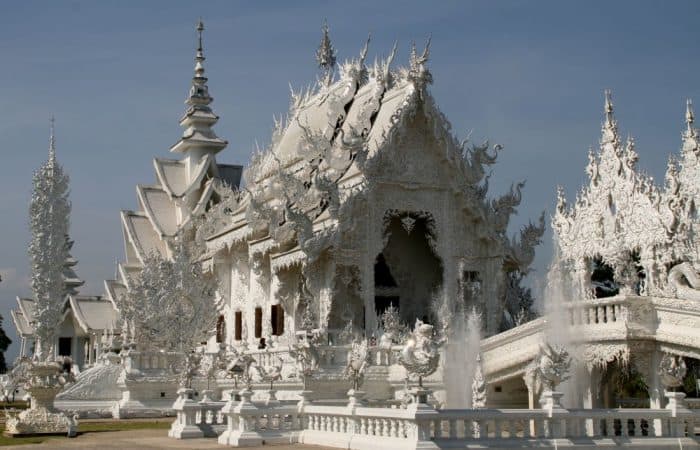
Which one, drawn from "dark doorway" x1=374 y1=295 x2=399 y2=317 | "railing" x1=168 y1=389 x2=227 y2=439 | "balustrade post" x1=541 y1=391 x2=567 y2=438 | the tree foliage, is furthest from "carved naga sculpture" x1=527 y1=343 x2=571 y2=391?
the tree foliage

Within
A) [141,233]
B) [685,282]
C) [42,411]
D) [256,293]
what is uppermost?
[141,233]

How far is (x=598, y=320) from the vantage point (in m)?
18.1

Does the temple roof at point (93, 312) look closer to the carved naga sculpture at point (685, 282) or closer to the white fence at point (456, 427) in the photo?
the white fence at point (456, 427)

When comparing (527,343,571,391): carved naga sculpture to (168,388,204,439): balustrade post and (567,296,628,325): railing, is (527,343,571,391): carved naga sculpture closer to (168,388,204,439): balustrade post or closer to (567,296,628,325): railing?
(567,296,628,325): railing

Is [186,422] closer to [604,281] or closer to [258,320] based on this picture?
[258,320]

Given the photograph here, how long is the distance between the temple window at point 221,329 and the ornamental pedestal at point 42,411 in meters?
11.4

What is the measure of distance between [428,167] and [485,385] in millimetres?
6832

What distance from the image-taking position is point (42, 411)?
18844 millimetres

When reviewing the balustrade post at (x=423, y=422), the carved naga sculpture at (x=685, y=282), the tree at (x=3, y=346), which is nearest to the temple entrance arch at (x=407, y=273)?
the carved naga sculpture at (x=685, y=282)

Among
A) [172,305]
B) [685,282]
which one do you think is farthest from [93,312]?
[685,282]

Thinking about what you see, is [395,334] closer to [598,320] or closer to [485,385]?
[485,385]

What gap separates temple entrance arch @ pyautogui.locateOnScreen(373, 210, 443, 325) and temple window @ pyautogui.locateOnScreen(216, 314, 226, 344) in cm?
612

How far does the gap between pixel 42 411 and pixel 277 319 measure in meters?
9.31

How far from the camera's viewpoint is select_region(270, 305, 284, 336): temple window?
27.2 meters
